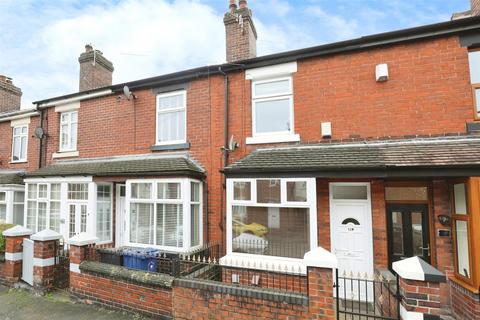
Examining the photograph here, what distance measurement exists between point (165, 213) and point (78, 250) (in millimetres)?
2133

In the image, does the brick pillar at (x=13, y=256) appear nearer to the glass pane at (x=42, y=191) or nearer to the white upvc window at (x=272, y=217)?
the glass pane at (x=42, y=191)

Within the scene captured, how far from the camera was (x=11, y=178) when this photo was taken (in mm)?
11117

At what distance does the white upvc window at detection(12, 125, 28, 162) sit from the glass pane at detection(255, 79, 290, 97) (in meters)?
10.7

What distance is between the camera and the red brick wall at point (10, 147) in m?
11.3

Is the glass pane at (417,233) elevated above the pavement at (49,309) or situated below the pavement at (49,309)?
above

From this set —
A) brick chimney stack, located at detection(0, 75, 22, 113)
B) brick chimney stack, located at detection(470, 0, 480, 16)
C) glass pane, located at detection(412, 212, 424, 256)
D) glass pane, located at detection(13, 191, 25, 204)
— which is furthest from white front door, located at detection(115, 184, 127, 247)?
brick chimney stack, located at detection(470, 0, 480, 16)

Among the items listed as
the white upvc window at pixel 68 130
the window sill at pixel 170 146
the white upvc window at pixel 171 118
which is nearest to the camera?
the window sill at pixel 170 146

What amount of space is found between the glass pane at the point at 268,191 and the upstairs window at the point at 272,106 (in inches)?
67.3

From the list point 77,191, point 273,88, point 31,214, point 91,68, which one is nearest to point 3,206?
point 31,214

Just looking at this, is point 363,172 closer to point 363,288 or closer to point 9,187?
point 363,288

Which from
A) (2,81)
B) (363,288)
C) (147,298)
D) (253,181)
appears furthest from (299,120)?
(2,81)

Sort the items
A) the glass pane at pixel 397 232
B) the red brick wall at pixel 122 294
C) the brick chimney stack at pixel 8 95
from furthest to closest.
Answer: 1. the brick chimney stack at pixel 8 95
2. the glass pane at pixel 397 232
3. the red brick wall at pixel 122 294

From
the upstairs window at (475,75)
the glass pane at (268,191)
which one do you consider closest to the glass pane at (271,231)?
the glass pane at (268,191)

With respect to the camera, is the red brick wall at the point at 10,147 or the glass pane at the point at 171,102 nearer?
the glass pane at the point at 171,102
